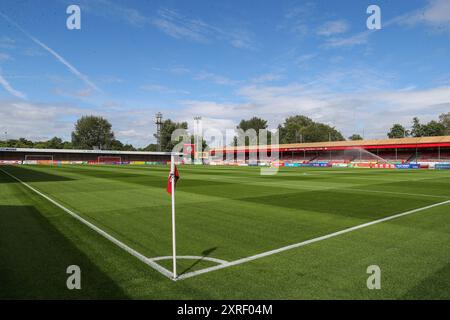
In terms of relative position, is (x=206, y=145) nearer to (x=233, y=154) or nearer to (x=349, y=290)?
(x=233, y=154)

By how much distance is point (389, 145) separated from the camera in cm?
6544

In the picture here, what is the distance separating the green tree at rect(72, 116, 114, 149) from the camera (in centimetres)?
13850

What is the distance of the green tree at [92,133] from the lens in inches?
5453

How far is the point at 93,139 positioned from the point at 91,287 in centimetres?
14810

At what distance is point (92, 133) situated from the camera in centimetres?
14075

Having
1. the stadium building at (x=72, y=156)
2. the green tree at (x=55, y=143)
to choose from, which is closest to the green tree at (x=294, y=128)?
the stadium building at (x=72, y=156)

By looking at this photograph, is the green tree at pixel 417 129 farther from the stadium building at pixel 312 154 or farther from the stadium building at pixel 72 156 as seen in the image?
the stadium building at pixel 72 156

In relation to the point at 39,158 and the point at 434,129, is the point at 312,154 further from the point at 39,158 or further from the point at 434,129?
the point at 39,158

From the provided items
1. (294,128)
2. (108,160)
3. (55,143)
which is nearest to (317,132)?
(294,128)

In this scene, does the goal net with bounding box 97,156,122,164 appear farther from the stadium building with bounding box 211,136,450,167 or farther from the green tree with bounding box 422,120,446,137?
the green tree with bounding box 422,120,446,137

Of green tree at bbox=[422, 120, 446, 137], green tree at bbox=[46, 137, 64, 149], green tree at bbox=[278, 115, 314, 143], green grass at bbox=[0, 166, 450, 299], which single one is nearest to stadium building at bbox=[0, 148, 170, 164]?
green tree at bbox=[46, 137, 64, 149]

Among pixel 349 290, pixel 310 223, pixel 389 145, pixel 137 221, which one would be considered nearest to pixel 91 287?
pixel 349 290

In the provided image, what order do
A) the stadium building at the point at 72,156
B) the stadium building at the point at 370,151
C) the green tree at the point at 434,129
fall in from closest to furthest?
the stadium building at the point at 370,151 → the stadium building at the point at 72,156 → the green tree at the point at 434,129

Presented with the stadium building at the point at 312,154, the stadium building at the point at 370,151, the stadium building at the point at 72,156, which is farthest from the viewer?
the stadium building at the point at 72,156
